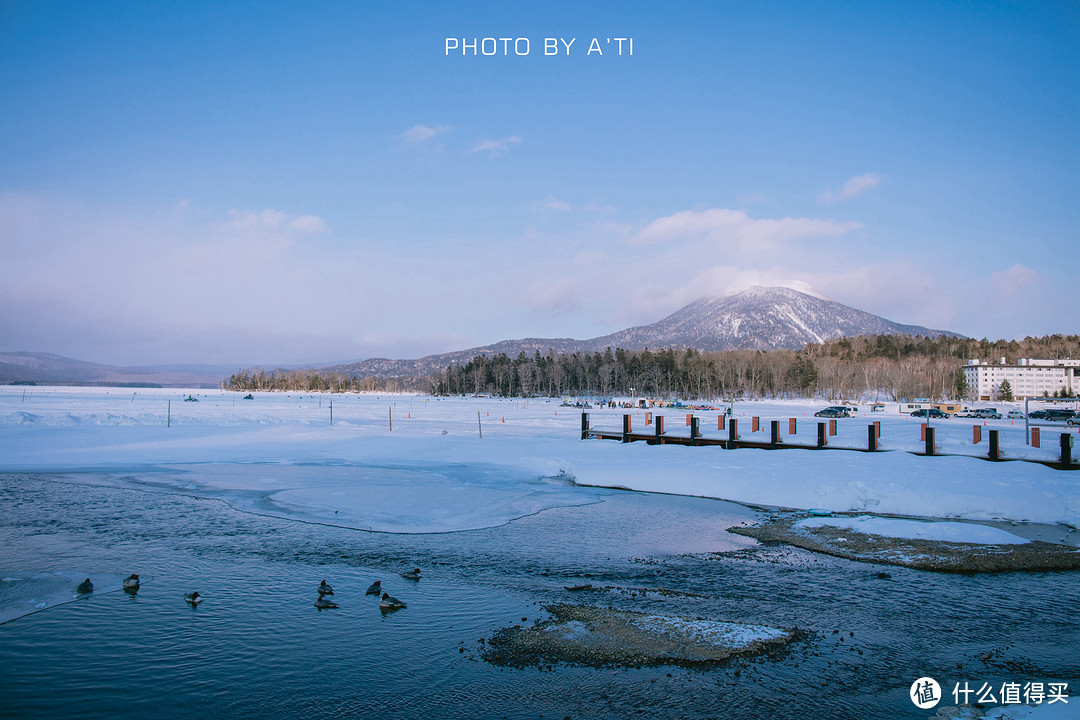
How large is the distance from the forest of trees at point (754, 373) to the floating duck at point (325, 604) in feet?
383

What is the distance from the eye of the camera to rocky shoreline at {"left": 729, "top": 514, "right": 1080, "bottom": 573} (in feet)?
37.7

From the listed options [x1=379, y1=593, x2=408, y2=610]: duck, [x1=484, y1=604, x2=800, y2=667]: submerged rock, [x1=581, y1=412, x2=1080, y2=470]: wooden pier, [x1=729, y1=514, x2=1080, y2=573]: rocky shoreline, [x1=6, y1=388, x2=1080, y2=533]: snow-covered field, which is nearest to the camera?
[x1=484, y1=604, x2=800, y2=667]: submerged rock

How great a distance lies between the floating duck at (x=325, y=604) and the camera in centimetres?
909

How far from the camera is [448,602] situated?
931 cm

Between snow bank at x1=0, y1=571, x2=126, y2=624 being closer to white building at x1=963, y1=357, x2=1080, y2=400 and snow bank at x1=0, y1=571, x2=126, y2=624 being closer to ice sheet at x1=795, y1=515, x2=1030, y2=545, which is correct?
ice sheet at x1=795, y1=515, x2=1030, y2=545

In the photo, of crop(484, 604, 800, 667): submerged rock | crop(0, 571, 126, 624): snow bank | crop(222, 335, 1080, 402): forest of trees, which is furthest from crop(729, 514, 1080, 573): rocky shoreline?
crop(222, 335, 1080, 402): forest of trees

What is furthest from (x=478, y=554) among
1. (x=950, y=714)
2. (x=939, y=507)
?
(x=939, y=507)

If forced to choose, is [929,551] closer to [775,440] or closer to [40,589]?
[40,589]

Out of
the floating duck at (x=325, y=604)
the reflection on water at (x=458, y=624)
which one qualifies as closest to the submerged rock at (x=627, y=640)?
the reflection on water at (x=458, y=624)

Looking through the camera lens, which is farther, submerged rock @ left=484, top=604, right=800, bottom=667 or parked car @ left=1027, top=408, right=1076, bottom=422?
parked car @ left=1027, top=408, right=1076, bottom=422

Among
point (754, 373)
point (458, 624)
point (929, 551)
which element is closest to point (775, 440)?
point (929, 551)

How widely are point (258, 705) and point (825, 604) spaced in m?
7.35

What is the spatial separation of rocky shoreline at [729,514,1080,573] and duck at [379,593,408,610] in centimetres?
776

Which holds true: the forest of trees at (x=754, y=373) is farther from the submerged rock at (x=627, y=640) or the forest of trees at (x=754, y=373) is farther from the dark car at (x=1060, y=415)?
the submerged rock at (x=627, y=640)
